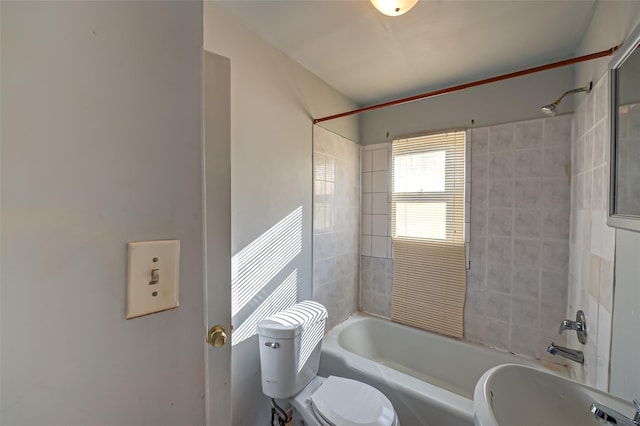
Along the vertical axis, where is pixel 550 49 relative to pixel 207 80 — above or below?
above

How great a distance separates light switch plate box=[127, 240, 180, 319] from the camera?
425mm

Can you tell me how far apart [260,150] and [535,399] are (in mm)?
1633

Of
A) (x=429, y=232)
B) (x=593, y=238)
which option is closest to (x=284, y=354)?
(x=429, y=232)

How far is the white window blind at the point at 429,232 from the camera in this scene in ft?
6.89

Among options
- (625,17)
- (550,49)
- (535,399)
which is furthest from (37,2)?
(550,49)

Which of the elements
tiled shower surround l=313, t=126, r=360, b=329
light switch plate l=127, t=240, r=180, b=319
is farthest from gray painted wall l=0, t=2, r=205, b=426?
tiled shower surround l=313, t=126, r=360, b=329

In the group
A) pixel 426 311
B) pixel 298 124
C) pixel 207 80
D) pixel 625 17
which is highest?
pixel 625 17

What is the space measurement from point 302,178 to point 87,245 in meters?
1.55

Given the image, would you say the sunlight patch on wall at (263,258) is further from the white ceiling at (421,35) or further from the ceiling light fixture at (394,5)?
the ceiling light fixture at (394,5)

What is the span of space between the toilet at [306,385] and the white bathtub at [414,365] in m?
0.24

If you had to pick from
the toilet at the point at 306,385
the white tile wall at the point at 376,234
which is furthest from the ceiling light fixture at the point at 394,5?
the toilet at the point at 306,385

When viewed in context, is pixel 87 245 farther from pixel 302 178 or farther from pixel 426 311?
pixel 426 311

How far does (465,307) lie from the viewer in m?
2.09

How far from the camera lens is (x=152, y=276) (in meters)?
0.45
